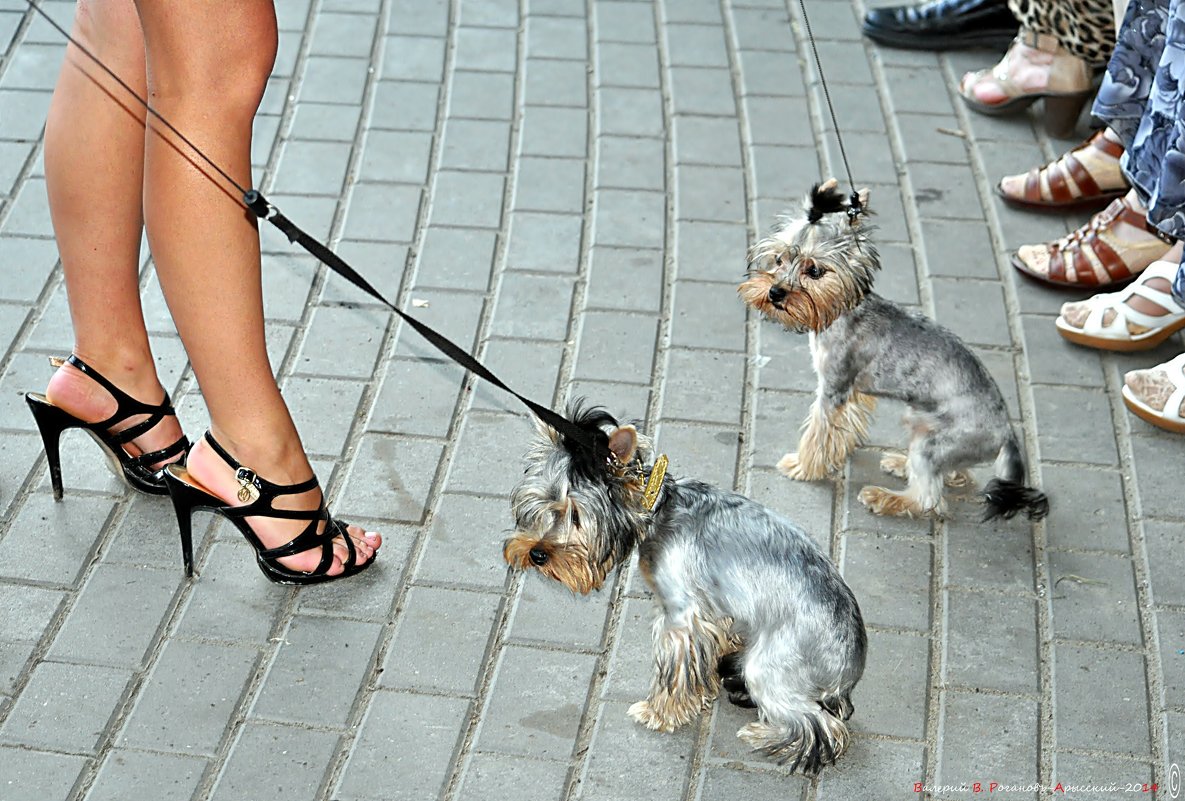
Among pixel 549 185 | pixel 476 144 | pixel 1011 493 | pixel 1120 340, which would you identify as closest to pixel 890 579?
pixel 1011 493

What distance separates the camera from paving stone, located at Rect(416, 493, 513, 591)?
3.95 m

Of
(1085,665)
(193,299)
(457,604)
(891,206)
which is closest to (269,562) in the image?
(457,604)

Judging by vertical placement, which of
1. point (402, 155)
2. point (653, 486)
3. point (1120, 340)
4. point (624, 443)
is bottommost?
point (402, 155)

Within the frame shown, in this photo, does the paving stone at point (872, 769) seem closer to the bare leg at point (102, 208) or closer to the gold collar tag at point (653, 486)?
the gold collar tag at point (653, 486)

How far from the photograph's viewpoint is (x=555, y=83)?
6297mm

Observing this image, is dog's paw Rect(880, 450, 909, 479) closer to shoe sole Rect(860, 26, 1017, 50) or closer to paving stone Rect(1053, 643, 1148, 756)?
paving stone Rect(1053, 643, 1148, 756)

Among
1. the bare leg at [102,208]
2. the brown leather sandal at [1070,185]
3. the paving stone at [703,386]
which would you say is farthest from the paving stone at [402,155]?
the brown leather sandal at [1070,185]

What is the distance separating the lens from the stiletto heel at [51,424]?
13.0 feet

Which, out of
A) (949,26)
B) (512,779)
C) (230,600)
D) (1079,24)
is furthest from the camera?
(949,26)

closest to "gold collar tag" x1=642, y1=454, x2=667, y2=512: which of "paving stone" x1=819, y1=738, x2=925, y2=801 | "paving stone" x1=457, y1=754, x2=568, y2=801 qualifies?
"paving stone" x1=457, y1=754, x2=568, y2=801

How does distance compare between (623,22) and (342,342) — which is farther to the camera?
(623,22)

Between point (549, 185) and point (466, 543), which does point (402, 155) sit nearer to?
point (549, 185)

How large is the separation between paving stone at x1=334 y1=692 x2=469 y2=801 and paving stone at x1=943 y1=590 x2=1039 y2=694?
135 centimetres

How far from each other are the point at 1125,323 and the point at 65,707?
3.65 meters
